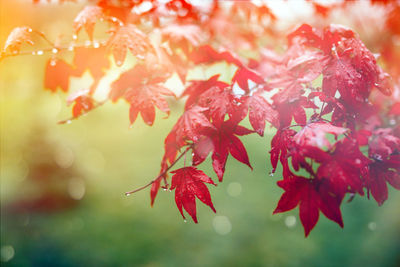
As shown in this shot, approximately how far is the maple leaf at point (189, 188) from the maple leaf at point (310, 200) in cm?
28

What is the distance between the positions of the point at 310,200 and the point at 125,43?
88 cm

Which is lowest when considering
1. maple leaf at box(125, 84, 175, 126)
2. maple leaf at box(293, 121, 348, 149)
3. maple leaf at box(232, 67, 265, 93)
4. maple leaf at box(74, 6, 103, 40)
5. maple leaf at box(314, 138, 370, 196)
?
maple leaf at box(125, 84, 175, 126)

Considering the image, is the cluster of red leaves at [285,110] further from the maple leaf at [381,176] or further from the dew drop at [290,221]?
the dew drop at [290,221]

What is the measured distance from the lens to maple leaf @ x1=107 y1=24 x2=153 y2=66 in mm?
1121

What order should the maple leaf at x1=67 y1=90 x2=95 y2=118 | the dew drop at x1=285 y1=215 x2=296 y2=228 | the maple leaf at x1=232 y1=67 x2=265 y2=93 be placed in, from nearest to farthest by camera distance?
1. the maple leaf at x1=232 y1=67 x2=265 y2=93
2. the maple leaf at x1=67 y1=90 x2=95 y2=118
3. the dew drop at x1=285 y1=215 x2=296 y2=228

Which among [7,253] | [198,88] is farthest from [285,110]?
[7,253]

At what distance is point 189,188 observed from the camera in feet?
3.51

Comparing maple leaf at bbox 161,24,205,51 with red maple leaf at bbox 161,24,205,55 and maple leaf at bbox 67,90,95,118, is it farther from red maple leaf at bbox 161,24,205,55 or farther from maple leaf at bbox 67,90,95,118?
maple leaf at bbox 67,90,95,118

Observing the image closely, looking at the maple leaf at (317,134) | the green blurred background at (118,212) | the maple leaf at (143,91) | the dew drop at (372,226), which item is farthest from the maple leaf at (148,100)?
the dew drop at (372,226)

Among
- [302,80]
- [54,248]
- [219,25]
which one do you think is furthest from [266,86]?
[54,248]

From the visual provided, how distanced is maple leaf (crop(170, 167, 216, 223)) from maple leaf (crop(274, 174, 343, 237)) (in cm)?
28

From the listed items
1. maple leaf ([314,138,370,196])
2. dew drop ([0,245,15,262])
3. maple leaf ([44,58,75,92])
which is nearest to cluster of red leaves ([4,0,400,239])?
maple leaf ([314,138,370,196])

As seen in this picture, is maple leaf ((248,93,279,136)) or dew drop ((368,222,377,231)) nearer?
maple leaf ((248,93,279,136))

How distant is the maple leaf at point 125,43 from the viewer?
1.12 metres
